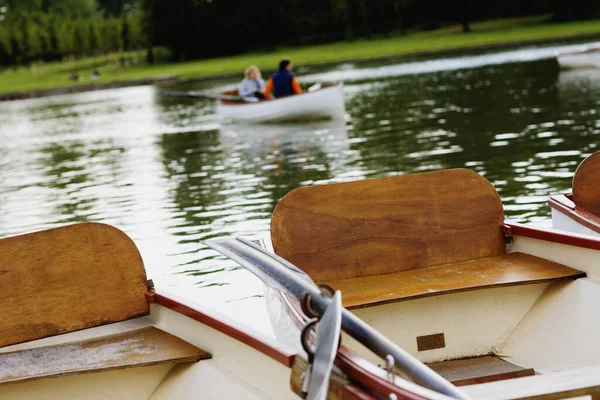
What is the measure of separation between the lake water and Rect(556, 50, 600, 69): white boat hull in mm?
345

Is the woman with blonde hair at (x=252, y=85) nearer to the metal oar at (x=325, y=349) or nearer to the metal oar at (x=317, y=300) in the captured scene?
the metal oar at (x=317, y=300)

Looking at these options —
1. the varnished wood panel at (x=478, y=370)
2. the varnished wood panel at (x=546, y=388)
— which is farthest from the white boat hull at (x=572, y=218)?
the varnished wood panel at (x=546, y=388)

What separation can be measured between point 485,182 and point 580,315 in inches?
43.3

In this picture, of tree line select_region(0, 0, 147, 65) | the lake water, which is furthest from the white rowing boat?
tree line select_region(0, 0, 147, 65)

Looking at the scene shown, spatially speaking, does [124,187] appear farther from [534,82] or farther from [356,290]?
[534,82]

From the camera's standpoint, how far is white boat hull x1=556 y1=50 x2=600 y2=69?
29.0 m

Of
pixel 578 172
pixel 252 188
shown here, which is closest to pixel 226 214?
pixel 252 188

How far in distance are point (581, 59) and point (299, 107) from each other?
11.5m

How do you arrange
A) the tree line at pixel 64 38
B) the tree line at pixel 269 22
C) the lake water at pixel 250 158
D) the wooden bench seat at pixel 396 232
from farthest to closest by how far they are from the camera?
the tree line at pixel 64 38 → the tree line at pixel 269 22 → the lake water at pixel 250 158 → the wooden bench seat at pixel 396 232

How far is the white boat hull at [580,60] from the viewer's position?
1142 inches

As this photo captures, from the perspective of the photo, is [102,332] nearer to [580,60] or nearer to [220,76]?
[580,60]

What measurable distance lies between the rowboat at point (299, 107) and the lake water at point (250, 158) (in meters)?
0.37

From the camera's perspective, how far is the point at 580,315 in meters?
5.12

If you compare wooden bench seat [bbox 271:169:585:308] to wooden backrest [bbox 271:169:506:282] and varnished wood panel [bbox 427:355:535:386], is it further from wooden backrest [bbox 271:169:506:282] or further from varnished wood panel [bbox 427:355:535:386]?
varnished wood panel [bbox 427:355:535:386]
